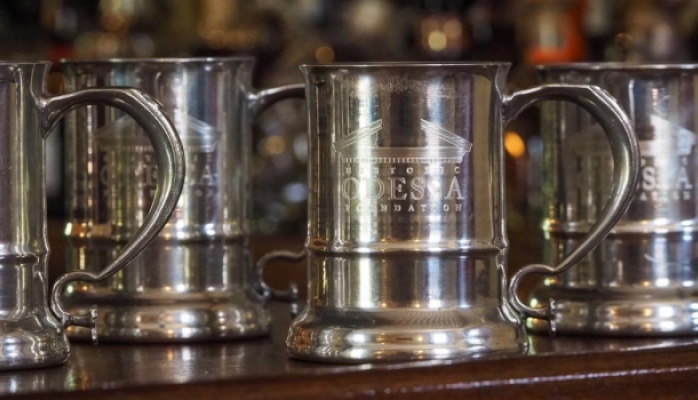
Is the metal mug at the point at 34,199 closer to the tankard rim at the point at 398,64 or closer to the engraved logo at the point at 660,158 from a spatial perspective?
the tankard rim at the point at 398,64

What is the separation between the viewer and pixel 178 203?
1.00 m

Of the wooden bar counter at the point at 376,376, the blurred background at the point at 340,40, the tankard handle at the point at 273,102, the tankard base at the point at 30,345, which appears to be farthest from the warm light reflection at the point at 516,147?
the tankard base at the point at 30,345

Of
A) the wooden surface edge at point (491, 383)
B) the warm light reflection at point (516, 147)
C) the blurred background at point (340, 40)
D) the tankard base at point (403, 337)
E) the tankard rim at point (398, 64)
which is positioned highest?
the blurred background at point (340, 40)

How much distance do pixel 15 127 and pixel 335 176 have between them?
0.18 meters

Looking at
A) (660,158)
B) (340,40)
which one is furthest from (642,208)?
(340,40)

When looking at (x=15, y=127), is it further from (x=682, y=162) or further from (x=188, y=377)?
(x=682, y=162)

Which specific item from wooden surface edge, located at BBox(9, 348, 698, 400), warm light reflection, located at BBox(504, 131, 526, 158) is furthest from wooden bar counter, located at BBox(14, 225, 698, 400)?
warm light reflection, located at BBox(504, 131, 526, 158)

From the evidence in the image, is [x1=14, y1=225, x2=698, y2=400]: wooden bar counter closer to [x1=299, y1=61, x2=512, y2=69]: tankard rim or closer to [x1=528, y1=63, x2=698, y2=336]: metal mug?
[x1=528, y1=63, x2=698, y2=336]: metal mug

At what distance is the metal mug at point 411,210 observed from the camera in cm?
86

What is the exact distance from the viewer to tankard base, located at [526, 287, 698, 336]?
3.18ft

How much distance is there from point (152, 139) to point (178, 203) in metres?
0.12

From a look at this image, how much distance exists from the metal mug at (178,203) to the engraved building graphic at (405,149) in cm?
14

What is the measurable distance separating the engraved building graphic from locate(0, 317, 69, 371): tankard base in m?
0.20

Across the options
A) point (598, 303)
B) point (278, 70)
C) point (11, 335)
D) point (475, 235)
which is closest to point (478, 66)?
point (475, 235)
